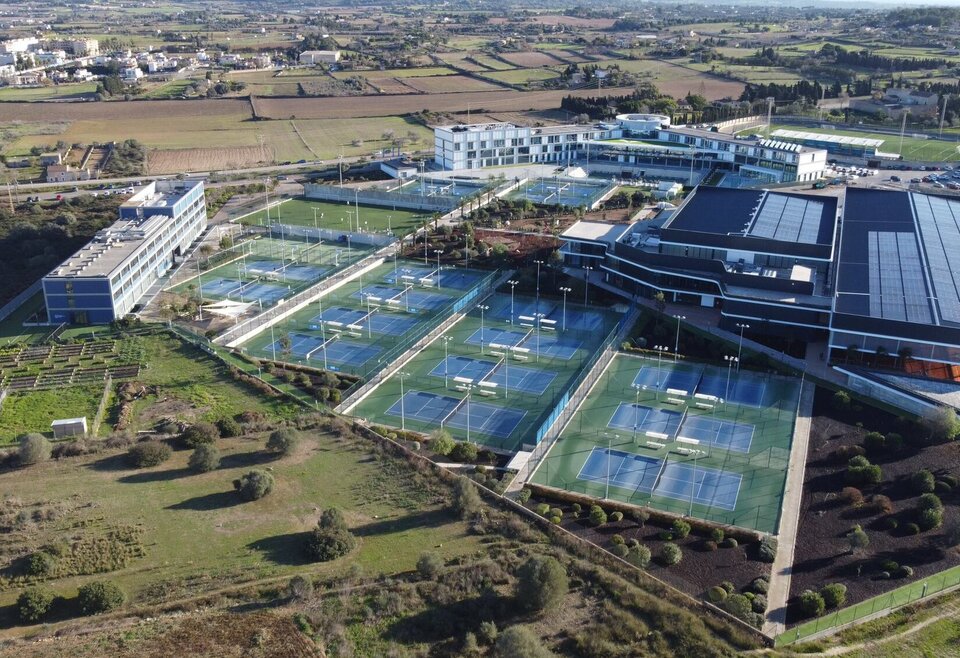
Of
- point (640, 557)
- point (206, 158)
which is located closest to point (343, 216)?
point (206, 158)

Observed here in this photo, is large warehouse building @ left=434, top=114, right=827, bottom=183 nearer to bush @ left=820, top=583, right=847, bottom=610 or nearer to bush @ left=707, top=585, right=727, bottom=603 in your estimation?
bush @ left=820, top=583, right=847, bottom=610

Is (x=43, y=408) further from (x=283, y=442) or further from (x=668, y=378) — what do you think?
(x=668, y=378)

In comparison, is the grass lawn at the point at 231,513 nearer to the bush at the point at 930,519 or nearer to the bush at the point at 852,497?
the bush at the point at 852,497

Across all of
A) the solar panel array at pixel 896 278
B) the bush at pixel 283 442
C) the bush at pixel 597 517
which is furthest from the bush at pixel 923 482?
the bush at pixel 283 442

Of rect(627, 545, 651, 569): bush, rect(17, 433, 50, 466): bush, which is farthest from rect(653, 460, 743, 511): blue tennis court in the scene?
rect(17, 433, 50, 466): bush

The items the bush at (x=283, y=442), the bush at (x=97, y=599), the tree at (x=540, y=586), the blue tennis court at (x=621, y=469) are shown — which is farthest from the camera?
the bush at (x=283, y=442)

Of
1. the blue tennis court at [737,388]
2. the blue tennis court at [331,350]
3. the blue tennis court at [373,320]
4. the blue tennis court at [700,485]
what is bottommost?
the blue tennis court at [700,485]

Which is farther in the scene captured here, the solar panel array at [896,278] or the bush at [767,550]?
the solar panel array at [896,278]
